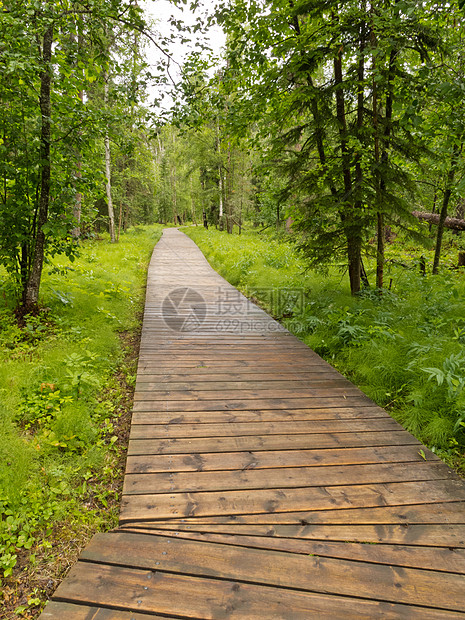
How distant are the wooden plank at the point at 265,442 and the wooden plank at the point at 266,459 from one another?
71 mm

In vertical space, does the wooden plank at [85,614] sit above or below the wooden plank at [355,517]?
below

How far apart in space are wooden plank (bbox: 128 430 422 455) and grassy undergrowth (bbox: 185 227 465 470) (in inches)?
19.2

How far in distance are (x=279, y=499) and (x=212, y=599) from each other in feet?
2.98

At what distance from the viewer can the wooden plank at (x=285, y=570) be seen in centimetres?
199

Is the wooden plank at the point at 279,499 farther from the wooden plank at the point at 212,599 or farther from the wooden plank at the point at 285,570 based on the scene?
the wooden plank at the point at 212,599

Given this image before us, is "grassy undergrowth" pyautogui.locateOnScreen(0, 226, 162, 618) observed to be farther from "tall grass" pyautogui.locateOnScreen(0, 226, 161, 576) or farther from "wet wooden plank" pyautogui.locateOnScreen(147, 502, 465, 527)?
"wet wooden plank" pyautogui.locateOnScreen(147, 502, 465, 527)

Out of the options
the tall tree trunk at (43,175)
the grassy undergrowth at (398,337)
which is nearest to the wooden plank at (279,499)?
the grassy undergrowth at (398,337)

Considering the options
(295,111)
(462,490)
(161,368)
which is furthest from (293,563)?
(295,111)

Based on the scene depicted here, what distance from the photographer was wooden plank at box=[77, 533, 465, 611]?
6.54 feet

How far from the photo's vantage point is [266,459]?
10.2 feet

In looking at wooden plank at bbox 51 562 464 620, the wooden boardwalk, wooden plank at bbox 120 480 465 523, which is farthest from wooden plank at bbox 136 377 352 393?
wooden plank at bbox 51 562 464 620

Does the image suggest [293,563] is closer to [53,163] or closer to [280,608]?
[280,608]

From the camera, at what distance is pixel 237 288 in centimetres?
1050

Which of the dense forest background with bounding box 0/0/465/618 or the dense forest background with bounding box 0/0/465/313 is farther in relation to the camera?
the dense forest background with bounding box 0/0/465/313
